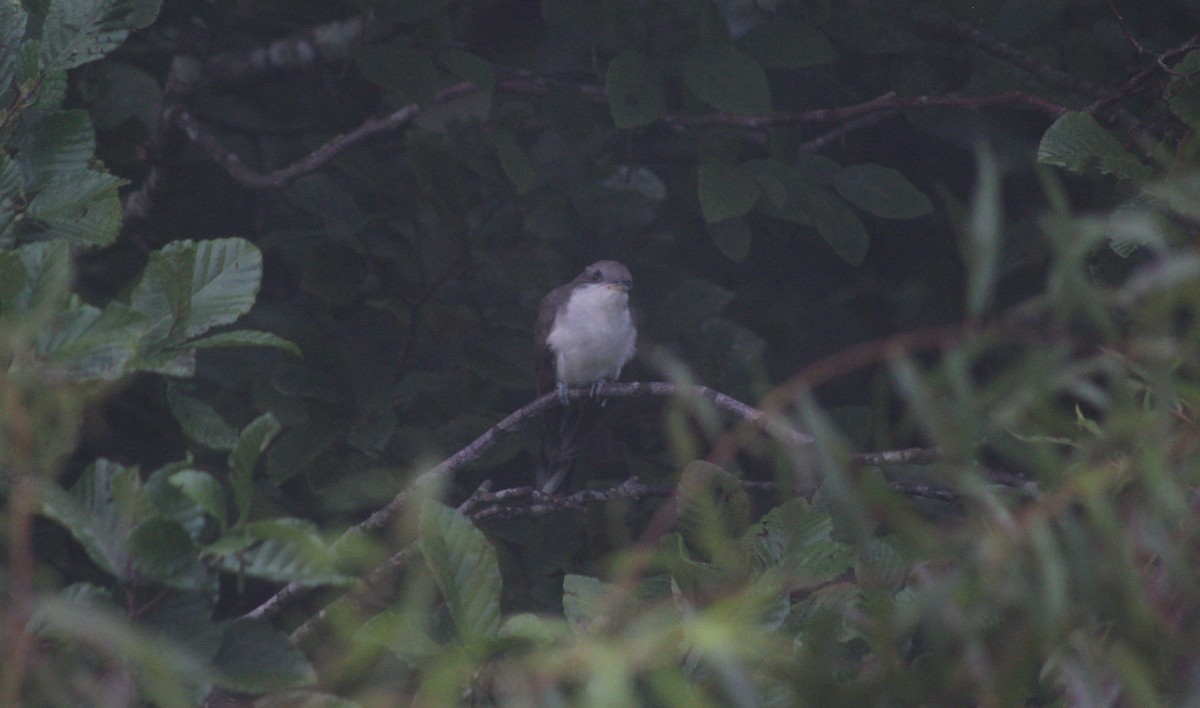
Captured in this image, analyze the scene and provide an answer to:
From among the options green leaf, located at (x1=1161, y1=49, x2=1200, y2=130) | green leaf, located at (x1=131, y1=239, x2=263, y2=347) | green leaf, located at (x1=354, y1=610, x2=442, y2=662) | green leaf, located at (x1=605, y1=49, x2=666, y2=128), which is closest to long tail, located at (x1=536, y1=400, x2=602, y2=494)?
green leaf, located at (x1=605, y1=49, x2=666, y2=128)

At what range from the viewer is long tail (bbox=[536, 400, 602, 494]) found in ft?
14.6

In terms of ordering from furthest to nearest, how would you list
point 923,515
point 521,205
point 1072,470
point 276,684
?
point 521,205
point 923,515
point 276,684
point 1072,470

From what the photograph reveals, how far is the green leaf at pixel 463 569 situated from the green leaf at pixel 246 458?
36cm

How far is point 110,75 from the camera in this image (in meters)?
4.25

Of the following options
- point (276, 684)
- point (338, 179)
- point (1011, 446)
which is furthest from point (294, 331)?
point (1011, 446)

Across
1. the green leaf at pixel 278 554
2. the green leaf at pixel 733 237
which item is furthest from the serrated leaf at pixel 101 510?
the green leaf at pixel 733 237

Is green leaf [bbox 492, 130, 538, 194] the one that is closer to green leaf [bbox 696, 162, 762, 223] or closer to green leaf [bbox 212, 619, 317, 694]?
green leaf [bbox 696, 162, 762, 223]

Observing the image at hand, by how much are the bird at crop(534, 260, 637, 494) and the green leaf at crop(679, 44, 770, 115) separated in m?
1.39

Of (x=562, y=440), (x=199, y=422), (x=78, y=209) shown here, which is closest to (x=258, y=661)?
(x=199, y=422)

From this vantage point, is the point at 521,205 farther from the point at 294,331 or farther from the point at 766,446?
the point at 766,446

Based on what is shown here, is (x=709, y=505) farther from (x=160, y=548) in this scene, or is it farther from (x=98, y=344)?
(x=98, y=344)

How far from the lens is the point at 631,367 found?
5.66 metres

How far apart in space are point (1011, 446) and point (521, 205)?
2.97 m

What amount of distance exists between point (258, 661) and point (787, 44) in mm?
2728
